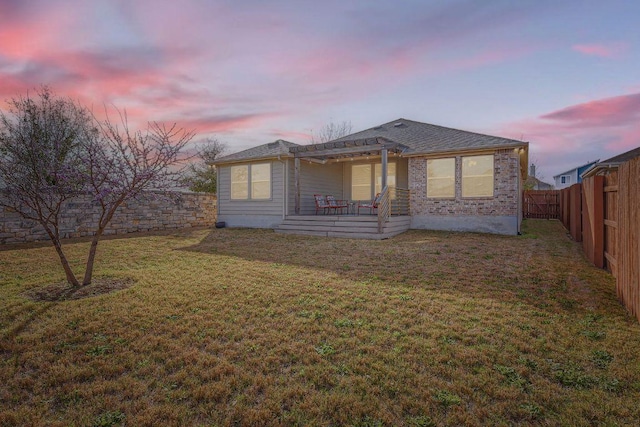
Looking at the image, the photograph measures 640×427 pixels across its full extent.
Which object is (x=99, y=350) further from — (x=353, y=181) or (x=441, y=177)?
(x=353, y=181)

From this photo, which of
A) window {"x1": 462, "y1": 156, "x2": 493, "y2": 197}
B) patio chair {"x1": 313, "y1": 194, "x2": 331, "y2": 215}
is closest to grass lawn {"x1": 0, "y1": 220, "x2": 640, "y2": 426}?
window {"x1": 462, "y1": 156, "x2": 493, "y2": 197}

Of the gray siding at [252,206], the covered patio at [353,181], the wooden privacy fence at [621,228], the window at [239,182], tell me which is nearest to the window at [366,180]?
the covered patio at [353,181]

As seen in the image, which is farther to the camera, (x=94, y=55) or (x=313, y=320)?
(x=94, y=55)

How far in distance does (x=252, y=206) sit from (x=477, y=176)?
8893mm

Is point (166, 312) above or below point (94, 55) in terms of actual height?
below

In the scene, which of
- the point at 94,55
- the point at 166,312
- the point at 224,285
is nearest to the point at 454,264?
the point at 224,285

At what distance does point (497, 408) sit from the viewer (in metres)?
2.08

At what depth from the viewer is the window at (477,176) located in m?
10.9

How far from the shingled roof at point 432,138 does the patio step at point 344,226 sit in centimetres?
280

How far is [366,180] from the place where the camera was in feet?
46.2

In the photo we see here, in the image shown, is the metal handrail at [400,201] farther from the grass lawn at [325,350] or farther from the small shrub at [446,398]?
the small shrub at [446,398]

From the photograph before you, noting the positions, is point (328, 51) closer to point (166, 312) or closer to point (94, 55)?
point (94, 55)

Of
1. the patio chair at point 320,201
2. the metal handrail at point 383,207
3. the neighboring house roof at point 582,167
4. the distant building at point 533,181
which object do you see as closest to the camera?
the metal handrail at point 383,207

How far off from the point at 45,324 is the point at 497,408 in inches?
174
